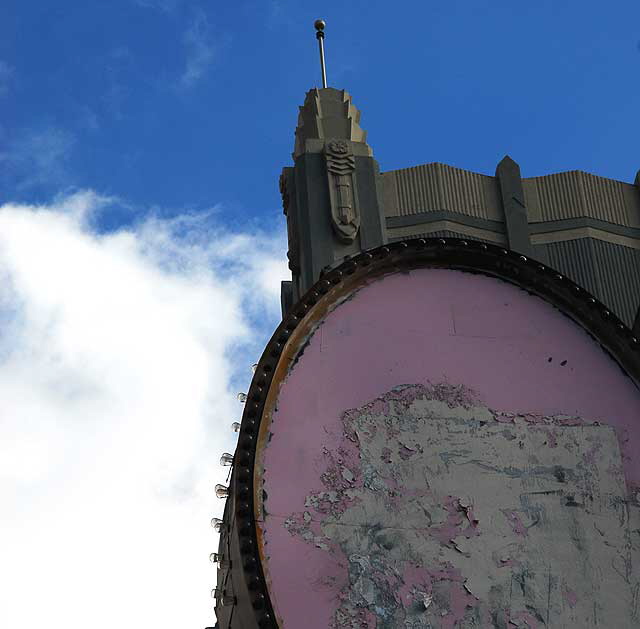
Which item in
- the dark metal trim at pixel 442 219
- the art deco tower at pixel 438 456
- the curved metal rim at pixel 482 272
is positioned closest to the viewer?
the art deco tower at pixel 438 456

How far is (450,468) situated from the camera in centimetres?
1049

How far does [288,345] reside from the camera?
34.9 feet

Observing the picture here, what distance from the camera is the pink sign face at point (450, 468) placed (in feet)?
32.0

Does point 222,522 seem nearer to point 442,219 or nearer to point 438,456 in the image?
point 438,456

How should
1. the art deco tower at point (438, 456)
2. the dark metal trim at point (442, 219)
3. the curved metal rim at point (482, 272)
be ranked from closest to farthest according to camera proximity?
the art deco tower at point (438, 456) → the curved metal rim at point (482, 272) → the dark metal trim at point (442, 219)

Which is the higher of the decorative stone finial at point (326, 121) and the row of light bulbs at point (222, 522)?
the decorative stone finial at point (326, 121)

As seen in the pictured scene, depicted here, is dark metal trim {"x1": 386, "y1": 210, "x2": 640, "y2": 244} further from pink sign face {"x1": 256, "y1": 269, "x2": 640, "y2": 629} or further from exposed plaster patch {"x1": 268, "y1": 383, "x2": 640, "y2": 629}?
exposed plaster patch {"x1": 268, "y1": 383, "x2": 640, "y2": 629}

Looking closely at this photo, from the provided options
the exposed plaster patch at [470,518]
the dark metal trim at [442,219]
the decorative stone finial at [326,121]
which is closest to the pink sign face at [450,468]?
the exposed plaster patch at [470,518]

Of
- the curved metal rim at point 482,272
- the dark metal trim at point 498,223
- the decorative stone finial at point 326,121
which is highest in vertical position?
the decorative stone finial at point 326,121

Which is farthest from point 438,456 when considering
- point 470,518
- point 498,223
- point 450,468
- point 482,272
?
point 498,223

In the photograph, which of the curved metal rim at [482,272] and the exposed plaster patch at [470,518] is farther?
the curved metal rim at [482,272]

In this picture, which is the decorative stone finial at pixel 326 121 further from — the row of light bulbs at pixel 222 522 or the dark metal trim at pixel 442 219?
the row of light bulbs at pixel 222 522

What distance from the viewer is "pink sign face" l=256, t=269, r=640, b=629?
32.0 feet

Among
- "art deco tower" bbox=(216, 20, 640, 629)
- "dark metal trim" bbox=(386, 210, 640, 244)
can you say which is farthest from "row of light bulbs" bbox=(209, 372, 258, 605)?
"dark metal trim" bbox=(386, 210, 640, 244)
